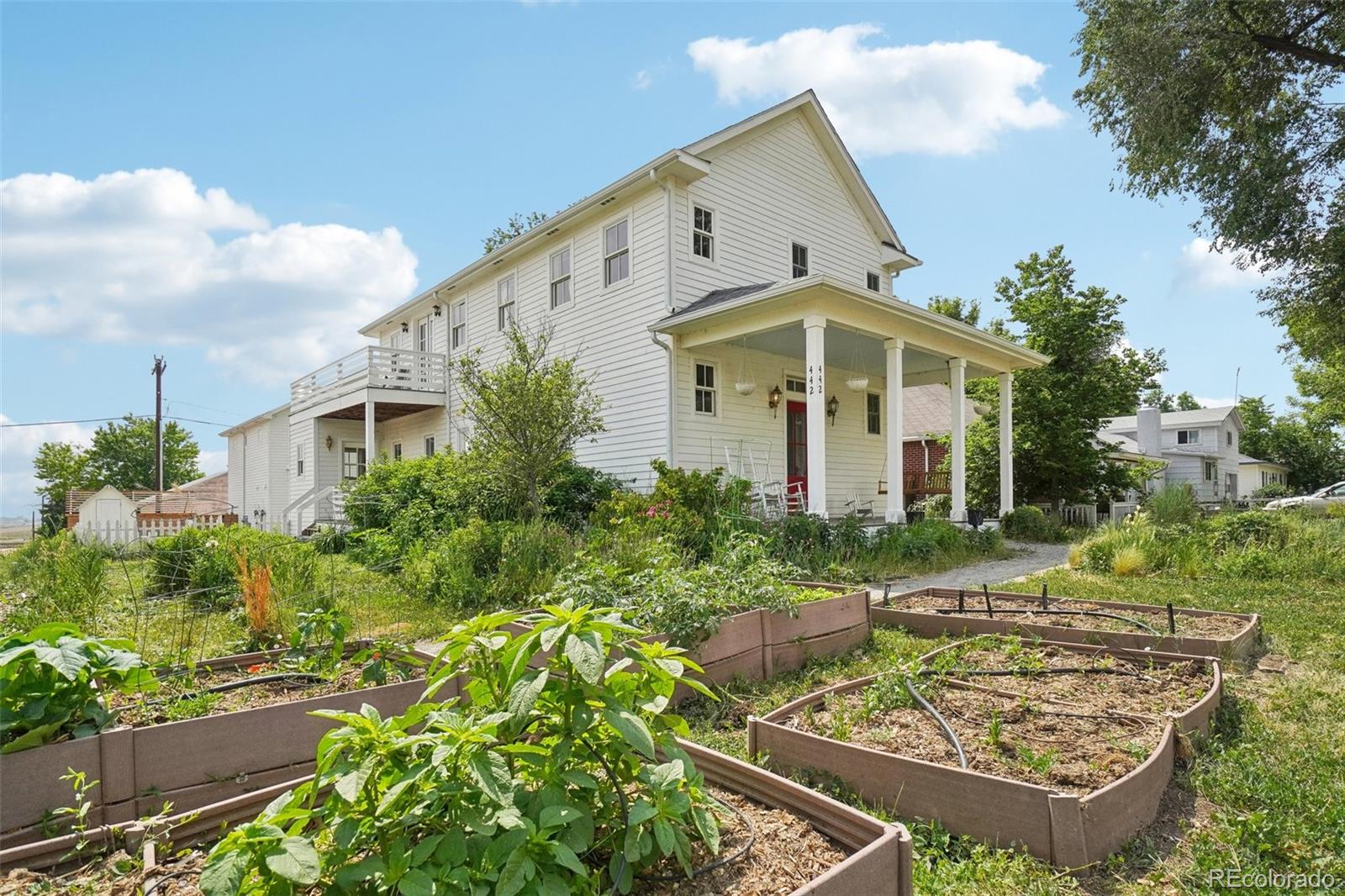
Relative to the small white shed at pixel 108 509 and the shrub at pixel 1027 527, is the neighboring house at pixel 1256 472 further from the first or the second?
the small white shed at pixel 108 509

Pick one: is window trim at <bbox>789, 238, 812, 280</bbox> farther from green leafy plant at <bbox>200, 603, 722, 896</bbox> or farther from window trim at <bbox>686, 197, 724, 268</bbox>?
green leafy plant at <bbox>200, 603, 722, 896</bbox>

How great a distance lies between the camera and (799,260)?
1446cm

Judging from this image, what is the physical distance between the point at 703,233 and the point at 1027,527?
870 cm

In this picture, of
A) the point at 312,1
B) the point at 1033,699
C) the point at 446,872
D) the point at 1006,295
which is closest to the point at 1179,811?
the point at 1033,699

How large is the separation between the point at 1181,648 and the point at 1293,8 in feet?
37.5

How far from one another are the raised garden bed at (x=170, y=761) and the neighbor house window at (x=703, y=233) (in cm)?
1042

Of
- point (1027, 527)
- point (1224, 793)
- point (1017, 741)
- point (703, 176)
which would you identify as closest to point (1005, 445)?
point (1027, 527)

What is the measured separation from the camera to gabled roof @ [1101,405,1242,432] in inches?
1447

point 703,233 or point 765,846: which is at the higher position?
point 703,233

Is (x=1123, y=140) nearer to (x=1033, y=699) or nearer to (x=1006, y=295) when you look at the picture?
(x=1006, y=295)

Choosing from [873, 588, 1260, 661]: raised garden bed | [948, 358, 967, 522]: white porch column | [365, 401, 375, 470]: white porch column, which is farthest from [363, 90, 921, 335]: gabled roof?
[873, 588, 1260, 661]: raised garden bed

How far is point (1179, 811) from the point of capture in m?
2.67

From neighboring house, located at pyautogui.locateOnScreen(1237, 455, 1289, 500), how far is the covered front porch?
38005 mm

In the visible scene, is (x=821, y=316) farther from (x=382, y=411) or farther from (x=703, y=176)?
(x=382, y=411)
